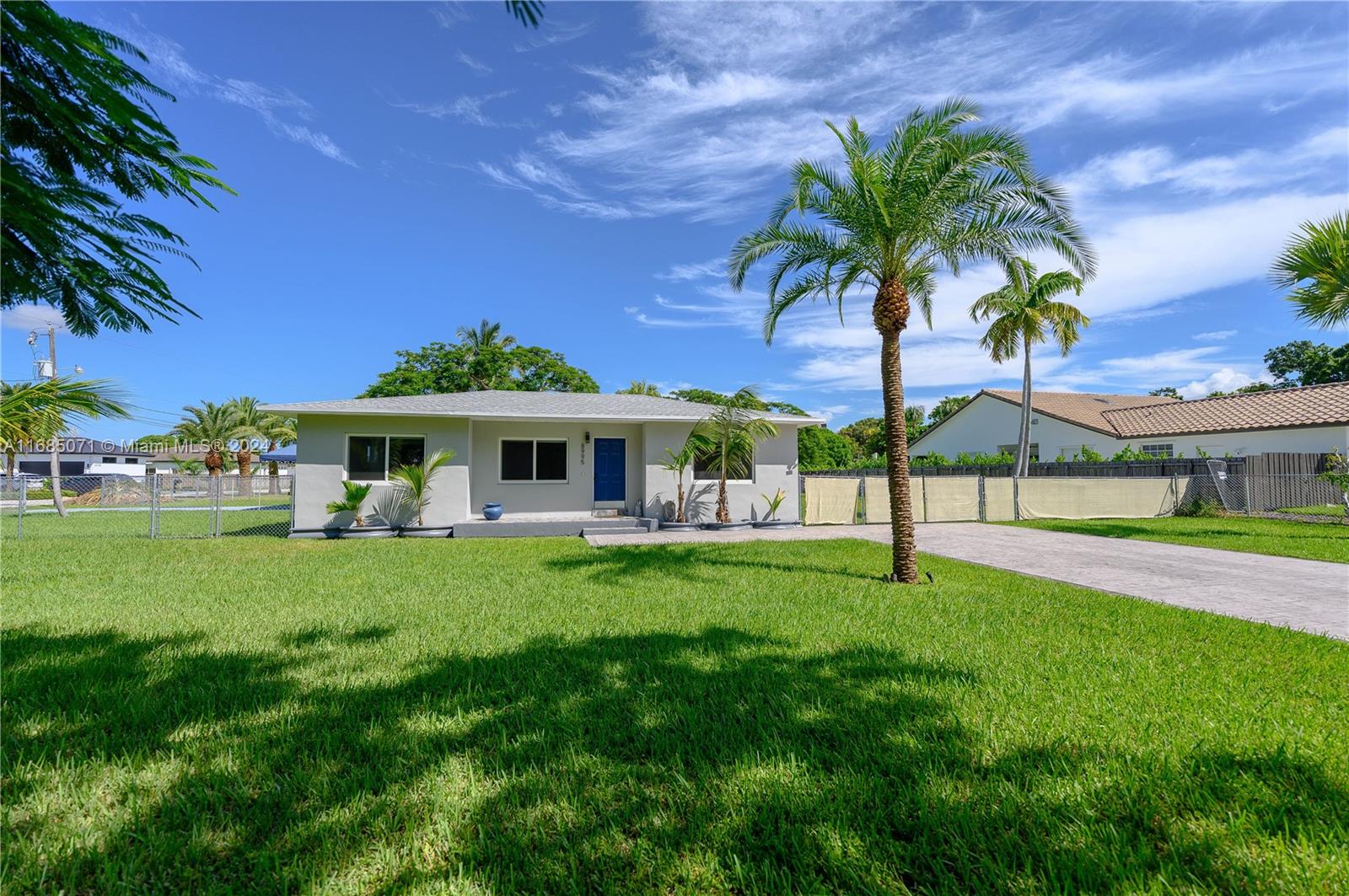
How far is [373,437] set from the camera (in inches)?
555

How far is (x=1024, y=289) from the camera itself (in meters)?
9.03

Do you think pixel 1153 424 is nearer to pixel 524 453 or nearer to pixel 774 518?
pixel 774 518

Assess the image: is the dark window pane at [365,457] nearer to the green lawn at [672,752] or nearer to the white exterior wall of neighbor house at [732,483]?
the white exterior wall of neighbor house at [732,483]

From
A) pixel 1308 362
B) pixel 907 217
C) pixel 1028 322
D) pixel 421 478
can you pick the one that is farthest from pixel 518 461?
pixel 1308 362

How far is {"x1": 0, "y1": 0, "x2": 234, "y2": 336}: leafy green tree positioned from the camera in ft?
5.30

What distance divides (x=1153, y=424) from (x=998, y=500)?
1398cm

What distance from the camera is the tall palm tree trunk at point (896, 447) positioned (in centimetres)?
809

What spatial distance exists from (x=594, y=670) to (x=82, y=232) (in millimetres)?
3644

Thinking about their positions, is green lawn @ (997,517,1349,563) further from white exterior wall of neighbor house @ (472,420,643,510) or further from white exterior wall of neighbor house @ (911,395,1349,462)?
white exterior wall of neighbor house @ (472,420,643,510)

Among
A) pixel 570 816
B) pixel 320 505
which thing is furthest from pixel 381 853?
pixel 320 505

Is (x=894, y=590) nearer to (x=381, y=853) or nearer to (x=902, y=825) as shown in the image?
(x=902, y=825)

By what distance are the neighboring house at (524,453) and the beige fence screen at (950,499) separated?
4.40 meters

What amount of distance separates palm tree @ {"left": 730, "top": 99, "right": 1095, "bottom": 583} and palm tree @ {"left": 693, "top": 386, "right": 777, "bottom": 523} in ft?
18.6

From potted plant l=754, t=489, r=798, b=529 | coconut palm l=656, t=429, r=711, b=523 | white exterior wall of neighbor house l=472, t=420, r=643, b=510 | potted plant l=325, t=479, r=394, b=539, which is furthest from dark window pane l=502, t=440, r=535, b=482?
potted plant l=754, t=489, r=798, b=529
